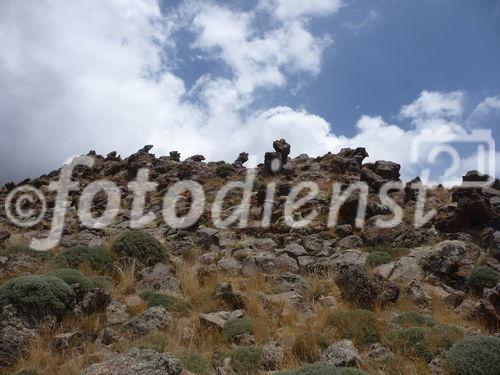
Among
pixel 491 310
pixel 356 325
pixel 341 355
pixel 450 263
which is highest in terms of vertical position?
pixel 450 263

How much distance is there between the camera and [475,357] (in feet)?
21.7

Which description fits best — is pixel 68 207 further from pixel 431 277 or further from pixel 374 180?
pixel 431 277

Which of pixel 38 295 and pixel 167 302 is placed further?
pixel 167 302

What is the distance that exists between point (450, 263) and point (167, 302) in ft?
24.0

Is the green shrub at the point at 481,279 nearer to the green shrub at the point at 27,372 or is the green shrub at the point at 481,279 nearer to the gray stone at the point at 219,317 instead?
the gray stone at the point at 219,317

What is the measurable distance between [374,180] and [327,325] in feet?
56.0

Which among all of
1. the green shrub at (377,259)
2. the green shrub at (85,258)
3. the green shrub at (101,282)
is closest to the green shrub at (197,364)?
the green shrub at (101,282)

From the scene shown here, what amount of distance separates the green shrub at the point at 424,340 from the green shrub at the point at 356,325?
0.38 metres

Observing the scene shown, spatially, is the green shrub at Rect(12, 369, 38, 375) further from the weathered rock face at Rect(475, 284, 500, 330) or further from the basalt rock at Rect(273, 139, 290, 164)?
the basalt rock at Rect(273, 139, 290, 164)

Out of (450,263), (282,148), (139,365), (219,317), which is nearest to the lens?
(139,365)

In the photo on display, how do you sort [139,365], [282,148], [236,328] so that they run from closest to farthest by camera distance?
[139,365]
[236,328]
[282,148]

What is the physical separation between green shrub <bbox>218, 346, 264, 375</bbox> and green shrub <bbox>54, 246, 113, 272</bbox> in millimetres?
6347

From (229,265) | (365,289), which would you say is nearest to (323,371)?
(365,289)

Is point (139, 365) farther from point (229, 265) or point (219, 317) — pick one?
point (229, 265)
